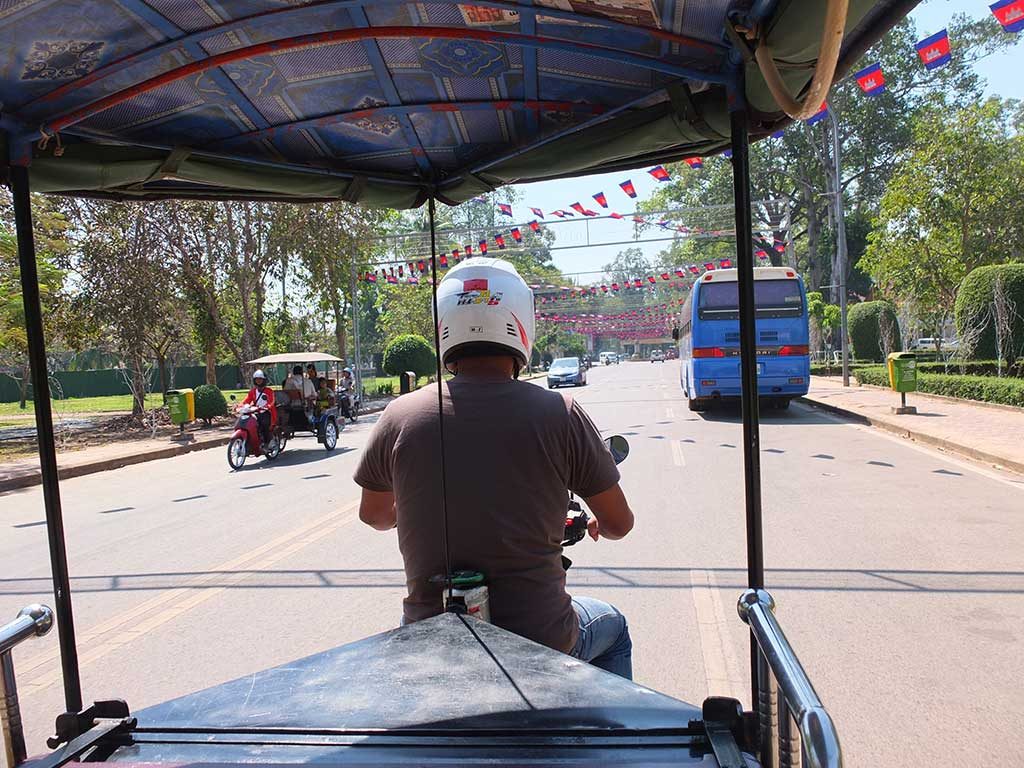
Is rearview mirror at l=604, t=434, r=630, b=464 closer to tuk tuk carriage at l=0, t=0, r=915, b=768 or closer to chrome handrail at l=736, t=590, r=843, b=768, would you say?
tuk tuk carriage at l=0, t=0, r=915, b=768

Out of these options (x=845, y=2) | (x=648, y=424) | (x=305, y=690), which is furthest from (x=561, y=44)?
(x=648, y=424)

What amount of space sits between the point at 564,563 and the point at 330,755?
0.92 metres

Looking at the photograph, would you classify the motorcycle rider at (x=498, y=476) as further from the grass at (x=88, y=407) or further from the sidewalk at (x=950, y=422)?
the grass at (x=88, y=407)

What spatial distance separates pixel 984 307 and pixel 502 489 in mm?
21343

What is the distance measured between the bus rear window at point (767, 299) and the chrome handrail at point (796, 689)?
16227 mm

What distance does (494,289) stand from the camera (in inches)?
91.2

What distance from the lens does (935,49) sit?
967cm

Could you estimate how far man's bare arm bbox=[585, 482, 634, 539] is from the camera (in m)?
2.23

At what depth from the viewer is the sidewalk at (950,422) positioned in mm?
11211

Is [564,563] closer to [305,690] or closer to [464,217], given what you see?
[305,690]

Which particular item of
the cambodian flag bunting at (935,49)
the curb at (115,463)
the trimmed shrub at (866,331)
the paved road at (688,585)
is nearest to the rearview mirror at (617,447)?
the paved road at (688,585)

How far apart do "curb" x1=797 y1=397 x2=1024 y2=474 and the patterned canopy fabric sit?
953 centimetres

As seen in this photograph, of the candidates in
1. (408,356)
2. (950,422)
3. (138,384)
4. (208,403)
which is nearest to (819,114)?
(950,422)

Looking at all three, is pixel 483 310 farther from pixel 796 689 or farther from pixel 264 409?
pixel 264 409
